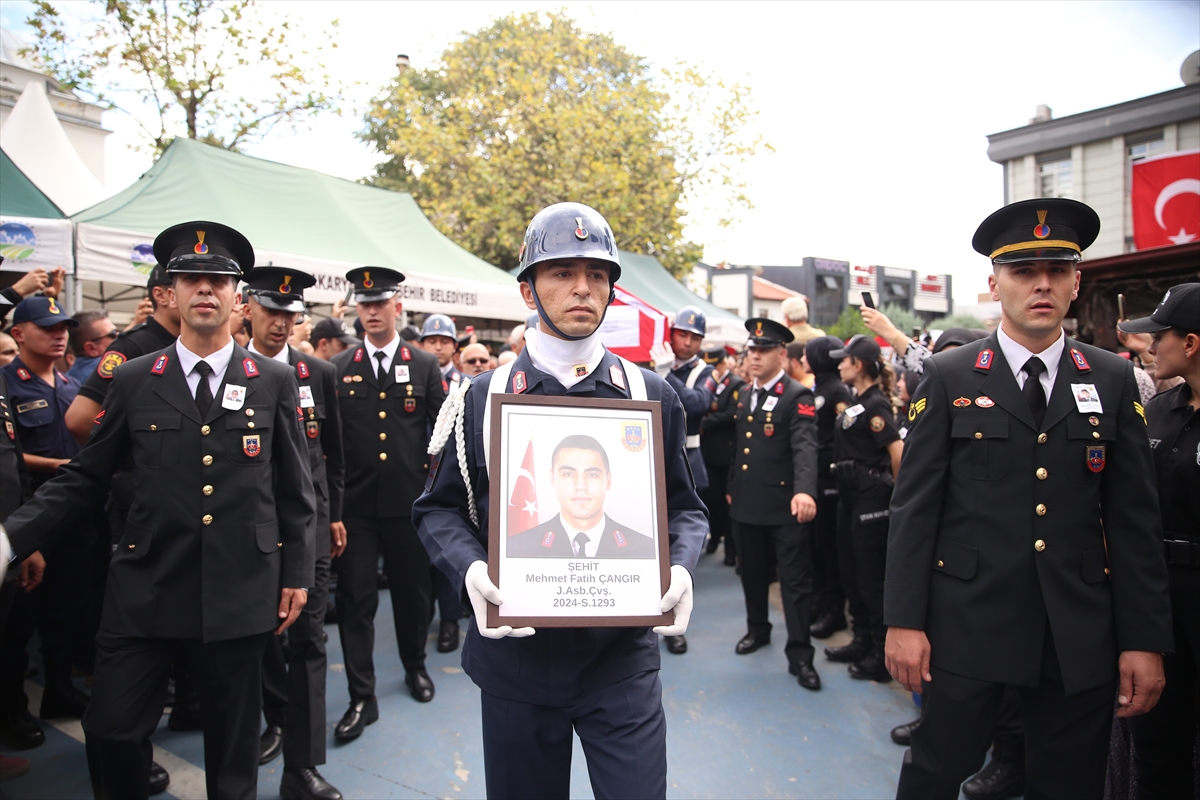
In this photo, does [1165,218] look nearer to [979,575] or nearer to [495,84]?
[979,575]

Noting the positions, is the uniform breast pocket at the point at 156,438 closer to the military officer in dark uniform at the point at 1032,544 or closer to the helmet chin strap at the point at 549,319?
the helmet chin strap at the point at 549,319

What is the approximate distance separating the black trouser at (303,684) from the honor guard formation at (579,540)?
0.01 m

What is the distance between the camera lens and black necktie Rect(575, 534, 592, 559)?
1.86 meters

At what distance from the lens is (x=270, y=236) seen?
28.0 feet

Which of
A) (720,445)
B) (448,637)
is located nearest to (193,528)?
(448,637)

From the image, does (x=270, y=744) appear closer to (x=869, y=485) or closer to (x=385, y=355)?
(x=385, y=355)

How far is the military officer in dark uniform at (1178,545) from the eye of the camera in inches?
109

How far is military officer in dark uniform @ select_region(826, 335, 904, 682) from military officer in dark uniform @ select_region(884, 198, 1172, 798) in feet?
7.50

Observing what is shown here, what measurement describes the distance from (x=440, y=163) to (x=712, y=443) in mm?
12838

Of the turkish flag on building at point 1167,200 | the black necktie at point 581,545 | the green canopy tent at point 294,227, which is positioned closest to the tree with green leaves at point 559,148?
the green canopy tent at point 294,227

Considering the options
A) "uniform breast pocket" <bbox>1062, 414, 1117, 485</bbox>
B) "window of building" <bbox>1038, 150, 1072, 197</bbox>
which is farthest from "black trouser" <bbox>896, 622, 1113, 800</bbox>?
"window of building" <bbox>1038, 150, 1072, 197</bbox>

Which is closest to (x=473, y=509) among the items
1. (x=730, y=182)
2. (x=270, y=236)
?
(x=270, y=236)

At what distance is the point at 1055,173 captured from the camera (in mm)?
22234

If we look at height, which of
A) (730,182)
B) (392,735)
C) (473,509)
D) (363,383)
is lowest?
(392,735)
